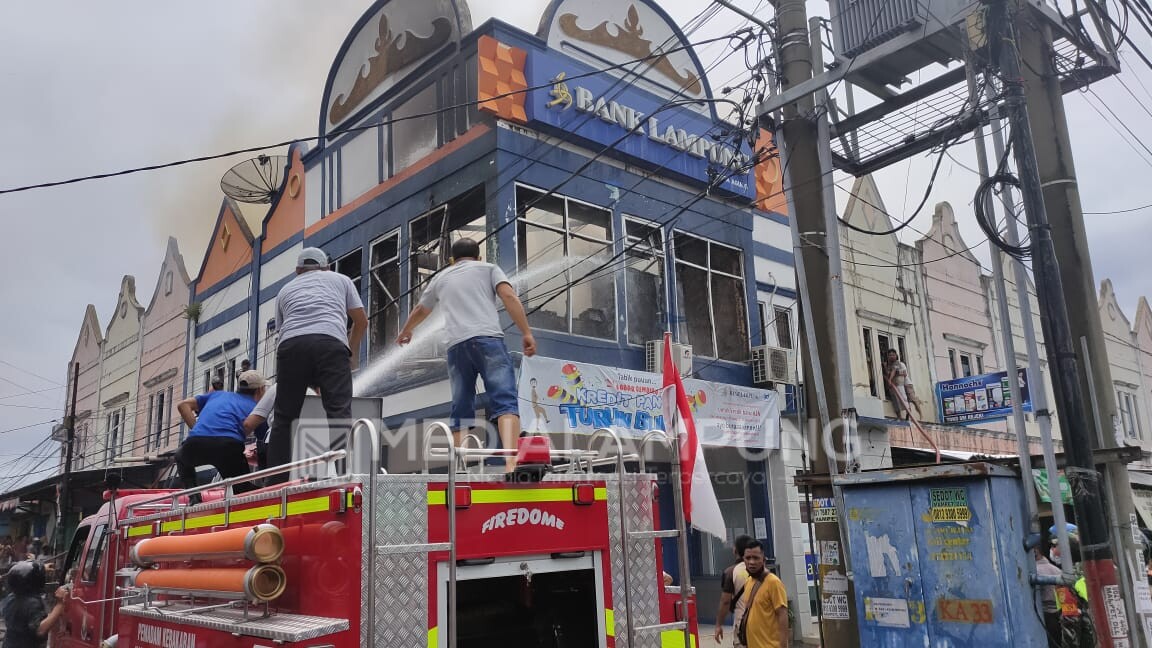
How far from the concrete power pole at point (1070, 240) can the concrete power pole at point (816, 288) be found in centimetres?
205

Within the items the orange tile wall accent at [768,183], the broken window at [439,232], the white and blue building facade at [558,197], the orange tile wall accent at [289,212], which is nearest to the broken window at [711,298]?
the white and blue building facade at [558,197]

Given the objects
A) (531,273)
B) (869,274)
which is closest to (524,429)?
(531,273)

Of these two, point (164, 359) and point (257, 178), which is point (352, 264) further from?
point (164, 359)

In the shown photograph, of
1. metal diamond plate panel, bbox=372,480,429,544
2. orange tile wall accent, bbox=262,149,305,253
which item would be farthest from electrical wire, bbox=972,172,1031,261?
orange tile wall accent, bbox=262,149,305,253

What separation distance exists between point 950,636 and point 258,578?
5.96 meters

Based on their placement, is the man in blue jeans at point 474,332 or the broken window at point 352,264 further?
the broken window at point 352,264

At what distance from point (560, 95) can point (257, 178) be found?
8.55m

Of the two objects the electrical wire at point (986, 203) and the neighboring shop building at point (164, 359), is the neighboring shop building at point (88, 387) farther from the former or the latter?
the electrical wire at point (986, 203)

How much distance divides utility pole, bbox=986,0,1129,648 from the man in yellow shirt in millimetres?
2309

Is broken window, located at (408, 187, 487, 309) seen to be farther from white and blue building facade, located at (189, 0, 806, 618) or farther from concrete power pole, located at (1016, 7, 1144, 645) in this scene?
concrete power pole, located at (1016, 7, 1144, 645)

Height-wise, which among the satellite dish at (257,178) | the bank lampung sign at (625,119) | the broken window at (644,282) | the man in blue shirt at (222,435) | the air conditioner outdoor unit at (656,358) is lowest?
the man in blue shirt at (222,435)

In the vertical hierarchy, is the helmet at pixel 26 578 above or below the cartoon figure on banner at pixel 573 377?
below

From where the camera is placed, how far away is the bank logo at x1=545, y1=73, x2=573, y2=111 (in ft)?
46.9

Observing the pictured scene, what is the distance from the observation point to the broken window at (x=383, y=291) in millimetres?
15383
